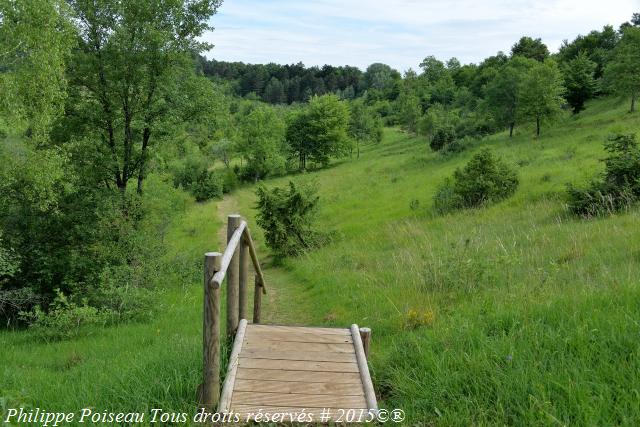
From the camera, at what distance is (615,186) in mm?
13016

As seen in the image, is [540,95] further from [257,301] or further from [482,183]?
[257,301]

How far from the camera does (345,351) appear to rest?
16.9 ft

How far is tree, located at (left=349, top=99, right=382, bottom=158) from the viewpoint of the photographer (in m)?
65.4

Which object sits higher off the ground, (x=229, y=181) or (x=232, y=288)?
(x=232, y=288)

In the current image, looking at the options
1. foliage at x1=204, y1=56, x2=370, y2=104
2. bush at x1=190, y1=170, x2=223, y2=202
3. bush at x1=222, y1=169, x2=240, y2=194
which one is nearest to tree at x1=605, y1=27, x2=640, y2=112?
bush at x1=190, y1=170, x2=223, y2=202

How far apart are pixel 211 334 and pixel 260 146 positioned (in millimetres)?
52595

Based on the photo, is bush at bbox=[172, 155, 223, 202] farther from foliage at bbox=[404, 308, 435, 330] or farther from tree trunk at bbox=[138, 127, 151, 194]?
foliage at bbox=[404, 308, 435, 330]

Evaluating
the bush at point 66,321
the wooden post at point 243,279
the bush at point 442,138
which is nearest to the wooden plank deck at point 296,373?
the wooden post at point 243,279

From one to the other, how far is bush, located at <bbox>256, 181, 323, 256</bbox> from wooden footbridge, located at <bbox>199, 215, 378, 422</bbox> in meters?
12.8

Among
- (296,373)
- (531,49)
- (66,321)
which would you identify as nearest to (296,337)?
(296,373)

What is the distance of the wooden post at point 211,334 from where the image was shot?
370 cm

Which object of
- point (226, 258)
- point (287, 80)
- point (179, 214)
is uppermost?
point (287, 80)

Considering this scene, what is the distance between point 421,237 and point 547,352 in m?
10.0

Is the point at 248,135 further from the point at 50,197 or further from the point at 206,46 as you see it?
the point at 50,197
